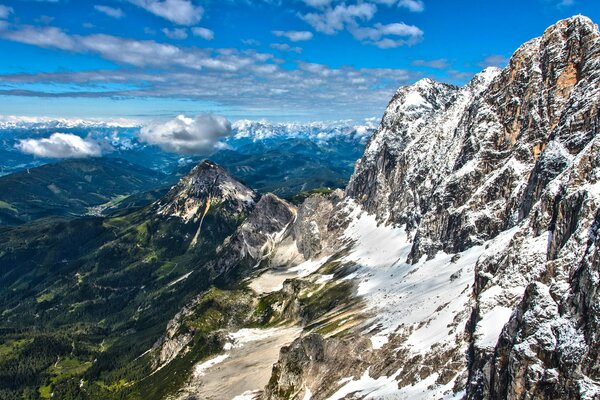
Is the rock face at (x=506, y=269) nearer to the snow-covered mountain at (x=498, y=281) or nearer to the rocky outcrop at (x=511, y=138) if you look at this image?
the snow-covered mountain at (x=498, y=281)

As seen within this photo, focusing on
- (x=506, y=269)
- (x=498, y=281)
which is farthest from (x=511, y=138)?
(x=498, y=281)

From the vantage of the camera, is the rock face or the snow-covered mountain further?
the snow-covered mountain

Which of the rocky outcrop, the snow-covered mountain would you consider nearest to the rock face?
the snow-covered mountain

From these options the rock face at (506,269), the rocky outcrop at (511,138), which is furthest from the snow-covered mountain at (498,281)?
the rocky outcrop at (511,138)

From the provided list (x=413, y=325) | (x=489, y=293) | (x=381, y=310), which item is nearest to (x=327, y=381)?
(x=413, y=325)

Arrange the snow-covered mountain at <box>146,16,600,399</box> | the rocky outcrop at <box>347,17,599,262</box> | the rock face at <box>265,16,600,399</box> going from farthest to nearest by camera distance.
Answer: the rocky outcrop at <box>347,17,599,262</box> → the snow-covered mountain at <box>146,16,600,399</box> → the rock face at <box>265,16,600,399</box>

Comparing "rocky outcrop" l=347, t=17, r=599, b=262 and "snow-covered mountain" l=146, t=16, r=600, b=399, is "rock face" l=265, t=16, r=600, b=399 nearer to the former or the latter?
"snow-covered mountain" l=146, t=16, r=600, b=399

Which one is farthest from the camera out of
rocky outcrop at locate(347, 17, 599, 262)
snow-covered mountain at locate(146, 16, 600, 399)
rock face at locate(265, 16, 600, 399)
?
rocky outcrop at locate(347, 17, 599, 262)
